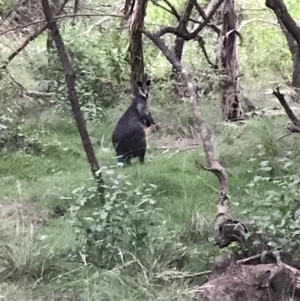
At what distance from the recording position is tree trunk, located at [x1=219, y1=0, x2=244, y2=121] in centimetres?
975

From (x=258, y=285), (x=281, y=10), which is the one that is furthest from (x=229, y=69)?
(x=258, y=285)

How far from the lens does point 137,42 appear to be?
307 inches

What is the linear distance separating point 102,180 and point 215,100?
5774 mm

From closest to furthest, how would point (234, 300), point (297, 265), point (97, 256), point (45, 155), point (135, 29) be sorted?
1. point (234, 300)
2. point (297, 265)
3. point (97, 256)
4. point (135, 29)
5. point (45, 155)

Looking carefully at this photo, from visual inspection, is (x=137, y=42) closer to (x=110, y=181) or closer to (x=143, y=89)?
(x=143, y=89)

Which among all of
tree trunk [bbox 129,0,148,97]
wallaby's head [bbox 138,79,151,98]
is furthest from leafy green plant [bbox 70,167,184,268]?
wallaby's head [bbox 138,79,151,98]

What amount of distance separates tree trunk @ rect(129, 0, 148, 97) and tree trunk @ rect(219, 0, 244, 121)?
5.53 feet

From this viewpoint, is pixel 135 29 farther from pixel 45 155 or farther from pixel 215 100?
pixel 215 100

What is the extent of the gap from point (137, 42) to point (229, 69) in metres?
2.33

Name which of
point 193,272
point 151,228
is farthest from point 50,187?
point 193,272

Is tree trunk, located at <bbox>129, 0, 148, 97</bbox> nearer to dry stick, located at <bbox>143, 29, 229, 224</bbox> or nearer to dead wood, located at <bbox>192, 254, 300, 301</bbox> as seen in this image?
dry stick, located at <bbox>143, 29, 229, 224</bbox>

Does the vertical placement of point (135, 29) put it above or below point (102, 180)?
above

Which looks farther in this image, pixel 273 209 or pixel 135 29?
pixel 135 29

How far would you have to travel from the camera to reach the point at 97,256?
4590 mm
